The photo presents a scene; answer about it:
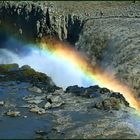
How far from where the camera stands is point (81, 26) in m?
61.9

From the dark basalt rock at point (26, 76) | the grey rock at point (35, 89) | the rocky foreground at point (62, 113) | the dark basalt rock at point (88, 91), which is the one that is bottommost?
the rocky foreground at point (62, 113)

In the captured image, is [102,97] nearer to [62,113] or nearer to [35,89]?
[62,113]

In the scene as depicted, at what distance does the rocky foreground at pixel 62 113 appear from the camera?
115ft

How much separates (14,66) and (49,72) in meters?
4.39

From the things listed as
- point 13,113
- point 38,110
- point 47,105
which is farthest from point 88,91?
point 13,113

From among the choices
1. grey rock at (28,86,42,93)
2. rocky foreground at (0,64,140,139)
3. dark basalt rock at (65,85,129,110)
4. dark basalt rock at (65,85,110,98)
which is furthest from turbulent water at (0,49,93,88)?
dark basalt rock at (65,85,129,110)

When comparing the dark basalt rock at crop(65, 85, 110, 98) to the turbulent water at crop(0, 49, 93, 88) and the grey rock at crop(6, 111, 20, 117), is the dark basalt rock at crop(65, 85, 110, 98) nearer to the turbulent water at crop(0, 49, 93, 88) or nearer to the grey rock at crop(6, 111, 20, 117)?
the turbulent water at crop(0, 49, 93, 88)

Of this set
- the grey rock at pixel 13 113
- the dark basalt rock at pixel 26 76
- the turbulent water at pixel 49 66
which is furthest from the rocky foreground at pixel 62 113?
the turbulent water at pixel 49 66

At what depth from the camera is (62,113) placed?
3947 centimetres

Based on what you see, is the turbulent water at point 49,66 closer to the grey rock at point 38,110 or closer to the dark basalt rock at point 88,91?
the dark basalt rock at point 88,91

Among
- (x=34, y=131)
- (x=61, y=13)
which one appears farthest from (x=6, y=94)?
(x=61, y=13)

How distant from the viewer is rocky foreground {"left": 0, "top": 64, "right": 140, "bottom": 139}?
35.0 m

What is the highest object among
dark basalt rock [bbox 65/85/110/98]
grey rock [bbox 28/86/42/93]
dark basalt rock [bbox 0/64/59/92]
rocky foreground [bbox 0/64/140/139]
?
dark basalt rock [bbox 0/64/59/92]

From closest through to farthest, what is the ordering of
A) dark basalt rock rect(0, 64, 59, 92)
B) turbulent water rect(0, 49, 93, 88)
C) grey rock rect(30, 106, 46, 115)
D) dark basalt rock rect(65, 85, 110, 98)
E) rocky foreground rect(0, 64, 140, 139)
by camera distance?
rocky foreground rect(0, 64, 140, 139)
grey rock rect(30, 106, 46, 115)
dark basalt rock rect(65, 85, 110, 98)
dark basalt rock rect(0, 64, 59, 92)
turbulent water rect(0, 49, 93, 88)
